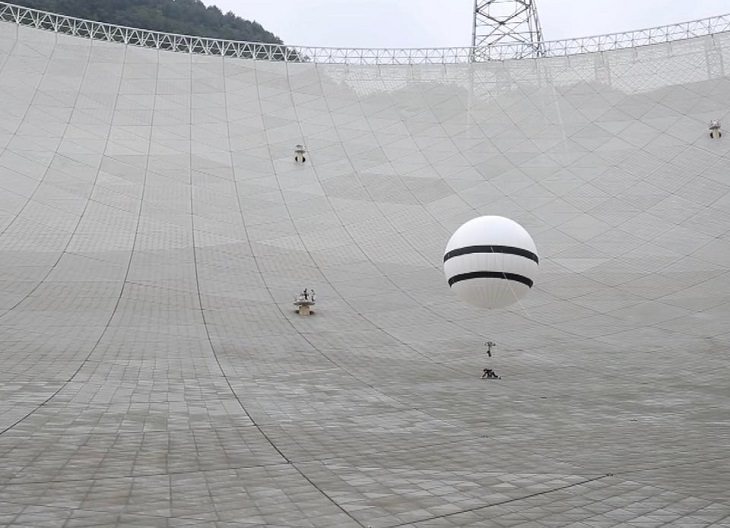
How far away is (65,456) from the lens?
A: 9.52 m

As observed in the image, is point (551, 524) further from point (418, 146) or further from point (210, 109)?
point (210, 109)

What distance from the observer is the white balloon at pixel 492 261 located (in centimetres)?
1576

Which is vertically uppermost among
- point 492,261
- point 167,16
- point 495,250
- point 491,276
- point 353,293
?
point 167,16

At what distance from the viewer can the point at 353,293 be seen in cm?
2688

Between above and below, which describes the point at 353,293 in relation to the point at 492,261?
above

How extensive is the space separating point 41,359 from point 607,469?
496 inches

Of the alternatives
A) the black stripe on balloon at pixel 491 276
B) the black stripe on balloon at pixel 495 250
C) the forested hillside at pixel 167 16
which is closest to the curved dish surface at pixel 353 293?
the black stripe on balloon at pixel 491 276

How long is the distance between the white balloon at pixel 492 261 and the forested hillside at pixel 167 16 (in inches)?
2617

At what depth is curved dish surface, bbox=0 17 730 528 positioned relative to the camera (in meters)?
8.88

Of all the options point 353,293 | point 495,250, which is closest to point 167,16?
point 353,293

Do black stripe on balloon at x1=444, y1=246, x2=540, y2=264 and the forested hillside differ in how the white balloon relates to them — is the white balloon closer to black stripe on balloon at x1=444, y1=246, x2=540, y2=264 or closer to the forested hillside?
black stripe on balloon at x1=444, y1=246, x2=540, y2=264

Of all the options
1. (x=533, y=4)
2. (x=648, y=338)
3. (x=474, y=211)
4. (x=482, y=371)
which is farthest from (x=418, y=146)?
(x=533, y=4)

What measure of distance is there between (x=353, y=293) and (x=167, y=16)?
68.1 meters

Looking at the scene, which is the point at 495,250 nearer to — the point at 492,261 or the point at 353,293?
the point at 492,261
